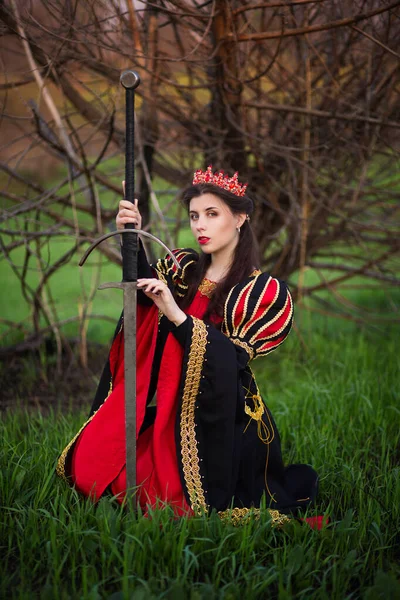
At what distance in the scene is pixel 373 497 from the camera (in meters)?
2.02

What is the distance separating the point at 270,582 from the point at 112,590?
436 millimetres

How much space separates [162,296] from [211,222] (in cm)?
45

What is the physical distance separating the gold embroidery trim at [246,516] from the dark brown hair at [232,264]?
678mm

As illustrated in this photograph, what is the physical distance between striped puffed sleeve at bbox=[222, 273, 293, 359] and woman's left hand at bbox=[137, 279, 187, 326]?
0.77 feet

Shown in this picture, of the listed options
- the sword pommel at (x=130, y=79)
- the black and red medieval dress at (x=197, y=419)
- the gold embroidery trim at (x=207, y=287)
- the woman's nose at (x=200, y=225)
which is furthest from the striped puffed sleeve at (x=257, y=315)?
the sword pommel at (x=130, y=79)

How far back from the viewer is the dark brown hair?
2.08 m

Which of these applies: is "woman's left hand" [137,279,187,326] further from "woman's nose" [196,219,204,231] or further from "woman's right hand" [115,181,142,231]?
"woman's nose" [196,219,204,231]

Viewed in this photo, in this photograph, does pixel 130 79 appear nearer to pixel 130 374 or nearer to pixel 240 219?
pixel 240 219

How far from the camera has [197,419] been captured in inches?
73.8

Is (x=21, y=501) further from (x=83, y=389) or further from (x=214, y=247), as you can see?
(x=83, y=389)

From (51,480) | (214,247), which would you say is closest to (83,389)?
(51,480)

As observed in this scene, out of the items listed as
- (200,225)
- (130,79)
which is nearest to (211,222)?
(200,225)

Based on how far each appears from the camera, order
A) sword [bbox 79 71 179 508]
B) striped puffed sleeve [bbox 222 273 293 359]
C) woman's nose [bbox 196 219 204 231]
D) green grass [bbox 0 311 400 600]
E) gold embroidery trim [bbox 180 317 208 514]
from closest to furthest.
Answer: green grass [bbox 0 311 400 600] → sword [bbox 79 71 179 508] → gold embroidery trim [bbox 180 317 208 514] → striped puffed sleeve [bbox 222 273 293 359] → woman's nose [bbox 196 219 204 231]

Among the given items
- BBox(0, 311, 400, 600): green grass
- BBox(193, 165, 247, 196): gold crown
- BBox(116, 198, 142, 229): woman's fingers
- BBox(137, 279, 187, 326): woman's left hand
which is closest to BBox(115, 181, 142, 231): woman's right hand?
BBox(116, 198, 142, 229): woman's fingers
